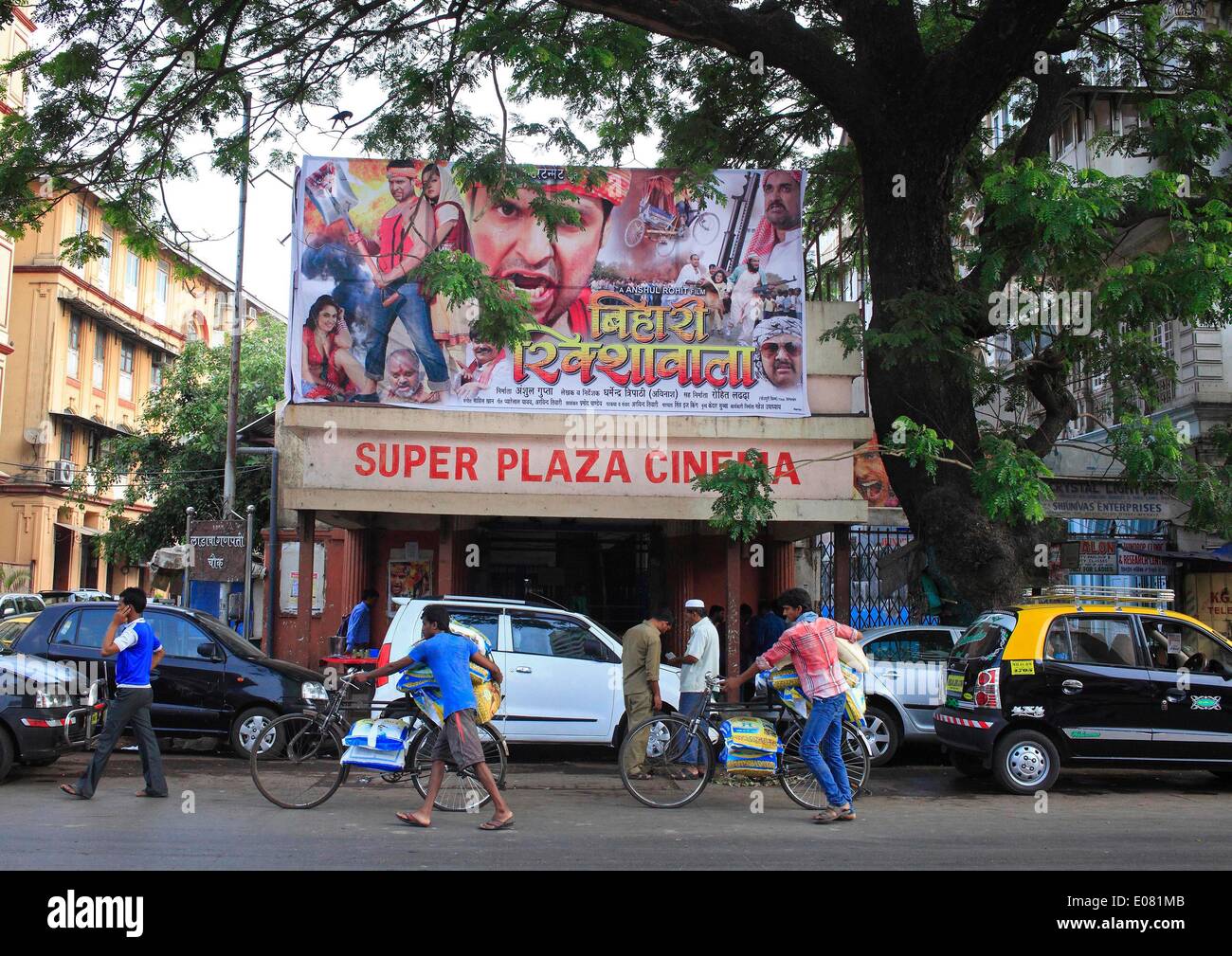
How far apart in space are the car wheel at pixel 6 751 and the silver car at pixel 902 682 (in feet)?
28.6

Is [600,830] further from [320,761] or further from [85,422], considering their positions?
[85,422]

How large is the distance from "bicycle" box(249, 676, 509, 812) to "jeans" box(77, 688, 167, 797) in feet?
3.67

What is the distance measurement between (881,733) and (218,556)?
10778 millimetres

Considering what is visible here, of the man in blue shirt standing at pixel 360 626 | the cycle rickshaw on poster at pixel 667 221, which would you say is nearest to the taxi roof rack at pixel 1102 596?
the cycle rickshaw on poster at pixel 667 221

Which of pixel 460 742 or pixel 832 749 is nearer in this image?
pixel 460 742

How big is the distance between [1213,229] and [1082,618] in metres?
4.82

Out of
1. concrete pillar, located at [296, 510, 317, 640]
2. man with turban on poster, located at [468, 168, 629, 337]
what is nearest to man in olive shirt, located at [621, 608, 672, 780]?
concrete pillar, located at [296, 510, 317, 640]

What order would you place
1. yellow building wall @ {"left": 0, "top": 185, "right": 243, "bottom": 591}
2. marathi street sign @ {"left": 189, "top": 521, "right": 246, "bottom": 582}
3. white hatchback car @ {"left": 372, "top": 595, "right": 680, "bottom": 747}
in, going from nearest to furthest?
1. white hatchback car @ {"left": 372, "top": 595, "right": 680, "bottom": 747}
2. marathi street sign @ {"left": 189, "top": 521, "right": 246, "bottom": 582}
3. yellow building wall @ {"left": 0, "top": 185, "right": 243, "bottom": 591}

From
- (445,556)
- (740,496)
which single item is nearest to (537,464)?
(445,556)

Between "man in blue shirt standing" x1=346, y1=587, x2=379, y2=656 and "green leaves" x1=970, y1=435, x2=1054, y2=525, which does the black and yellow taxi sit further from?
"man in blue shirt standing" x1=346, y1=587, x2=379, y2=656

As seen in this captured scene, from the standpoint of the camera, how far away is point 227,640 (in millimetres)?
12695

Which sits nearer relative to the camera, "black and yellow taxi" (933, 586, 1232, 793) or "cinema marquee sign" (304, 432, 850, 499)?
"black and yellow taxi" (933, 586, 1232, 793)

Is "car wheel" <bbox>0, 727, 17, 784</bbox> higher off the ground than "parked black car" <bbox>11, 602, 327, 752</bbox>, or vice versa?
"parked black car" <bbox>11, 602, 327, 752</bbox>

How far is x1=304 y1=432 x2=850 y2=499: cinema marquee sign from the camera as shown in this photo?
14406 mm
